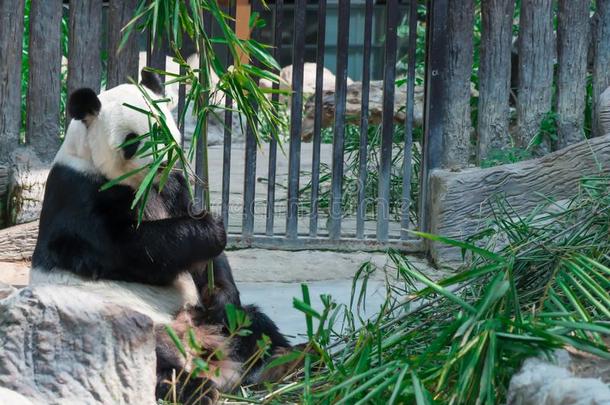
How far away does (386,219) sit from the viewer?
21.6 ft

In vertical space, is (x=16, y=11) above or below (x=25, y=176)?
above

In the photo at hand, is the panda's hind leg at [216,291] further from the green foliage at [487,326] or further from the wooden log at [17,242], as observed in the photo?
the wooden log at [17,242]

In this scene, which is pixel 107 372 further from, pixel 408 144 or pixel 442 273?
pixel 408 144

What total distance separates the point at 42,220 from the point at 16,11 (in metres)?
2.76

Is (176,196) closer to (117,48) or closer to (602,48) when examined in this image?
(117,48)

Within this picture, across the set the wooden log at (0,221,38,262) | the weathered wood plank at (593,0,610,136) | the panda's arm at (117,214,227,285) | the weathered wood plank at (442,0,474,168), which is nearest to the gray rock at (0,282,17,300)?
the panda's arm at (117,214,227,285)

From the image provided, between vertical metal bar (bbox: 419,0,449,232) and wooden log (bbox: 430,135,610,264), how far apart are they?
23 centimetres

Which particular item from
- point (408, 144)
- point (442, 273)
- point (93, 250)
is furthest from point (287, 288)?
point (93, 250)

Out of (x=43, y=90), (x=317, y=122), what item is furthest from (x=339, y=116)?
(x=43, y=90)

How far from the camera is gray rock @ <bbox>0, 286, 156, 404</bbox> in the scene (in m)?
3.01

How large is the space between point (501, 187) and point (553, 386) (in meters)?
3.48

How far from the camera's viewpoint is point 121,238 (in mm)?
4023

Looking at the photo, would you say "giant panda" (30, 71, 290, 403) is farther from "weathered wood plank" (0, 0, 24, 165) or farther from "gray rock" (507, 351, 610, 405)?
"weathered wood plank" (0, 0, 24, 165)

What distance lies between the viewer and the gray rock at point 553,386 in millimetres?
2326
